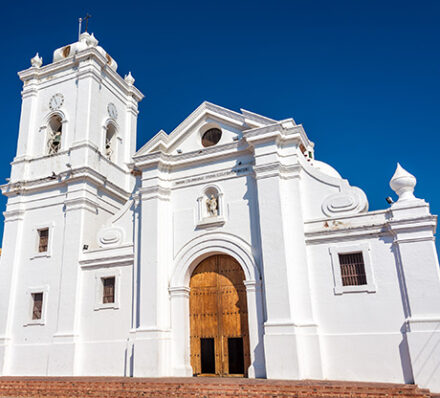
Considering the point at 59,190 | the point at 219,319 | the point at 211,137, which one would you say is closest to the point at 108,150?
the point at 59,190

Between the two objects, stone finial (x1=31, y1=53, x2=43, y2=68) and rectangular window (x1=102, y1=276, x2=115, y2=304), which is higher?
stone finial (x1=31, y1=53, x2=43, y2=68)

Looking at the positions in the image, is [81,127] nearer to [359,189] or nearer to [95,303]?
[95,303]

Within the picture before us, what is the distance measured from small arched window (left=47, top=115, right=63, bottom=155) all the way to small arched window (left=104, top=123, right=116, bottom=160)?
79.6 inches

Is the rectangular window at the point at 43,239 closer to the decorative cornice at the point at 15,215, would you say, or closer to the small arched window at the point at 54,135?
the decorative cornice at the point at 15,215

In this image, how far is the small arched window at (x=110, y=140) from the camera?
65.0 feet

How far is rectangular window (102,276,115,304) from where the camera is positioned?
15492mm

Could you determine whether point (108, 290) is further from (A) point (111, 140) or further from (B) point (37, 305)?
(A) point (111, 140)

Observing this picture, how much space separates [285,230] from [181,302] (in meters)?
4.22

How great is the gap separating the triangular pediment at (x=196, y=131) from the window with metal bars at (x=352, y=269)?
567cm

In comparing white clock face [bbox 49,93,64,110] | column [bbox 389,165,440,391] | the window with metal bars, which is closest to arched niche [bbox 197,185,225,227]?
the window with metal bars

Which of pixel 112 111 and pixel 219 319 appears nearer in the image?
pixel 219 319

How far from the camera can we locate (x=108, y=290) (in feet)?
51.3

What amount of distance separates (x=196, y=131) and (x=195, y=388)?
900 centimetres

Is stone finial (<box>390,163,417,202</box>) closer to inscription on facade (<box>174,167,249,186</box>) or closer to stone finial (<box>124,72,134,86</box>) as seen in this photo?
inscription on facade (<box>174,167,249,186</box>)
